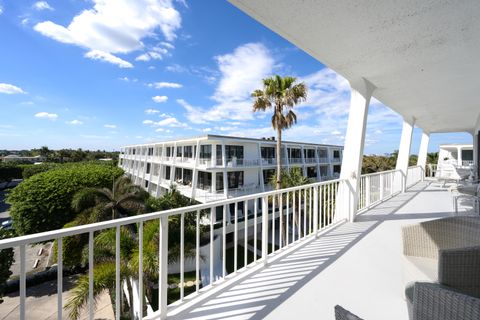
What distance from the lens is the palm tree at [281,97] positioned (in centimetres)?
1307

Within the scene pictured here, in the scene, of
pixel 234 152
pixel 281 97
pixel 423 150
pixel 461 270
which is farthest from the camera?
pixel 234 152

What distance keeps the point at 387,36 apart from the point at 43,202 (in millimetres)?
17613

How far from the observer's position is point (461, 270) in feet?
4.39

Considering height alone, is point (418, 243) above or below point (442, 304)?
below

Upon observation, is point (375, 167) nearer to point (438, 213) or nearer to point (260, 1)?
point (438, 213)

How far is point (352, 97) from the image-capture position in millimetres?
4199

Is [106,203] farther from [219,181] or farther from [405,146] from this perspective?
[405,146]

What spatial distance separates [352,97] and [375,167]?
29817 mm

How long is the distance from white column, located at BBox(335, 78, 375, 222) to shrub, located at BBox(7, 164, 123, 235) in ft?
52.5

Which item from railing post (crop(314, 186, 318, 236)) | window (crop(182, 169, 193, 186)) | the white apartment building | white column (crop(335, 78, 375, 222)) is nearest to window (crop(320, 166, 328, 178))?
the white apartment building

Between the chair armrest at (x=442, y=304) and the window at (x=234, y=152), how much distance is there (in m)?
17.6

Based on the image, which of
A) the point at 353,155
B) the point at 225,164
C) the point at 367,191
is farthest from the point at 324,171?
the point at 353,155

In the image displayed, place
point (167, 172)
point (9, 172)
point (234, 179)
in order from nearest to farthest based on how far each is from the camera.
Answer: point (234, 179) → point (167, 172) → point (9, 172)

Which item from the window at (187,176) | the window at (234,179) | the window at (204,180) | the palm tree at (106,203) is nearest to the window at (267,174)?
the window at (234,179)
